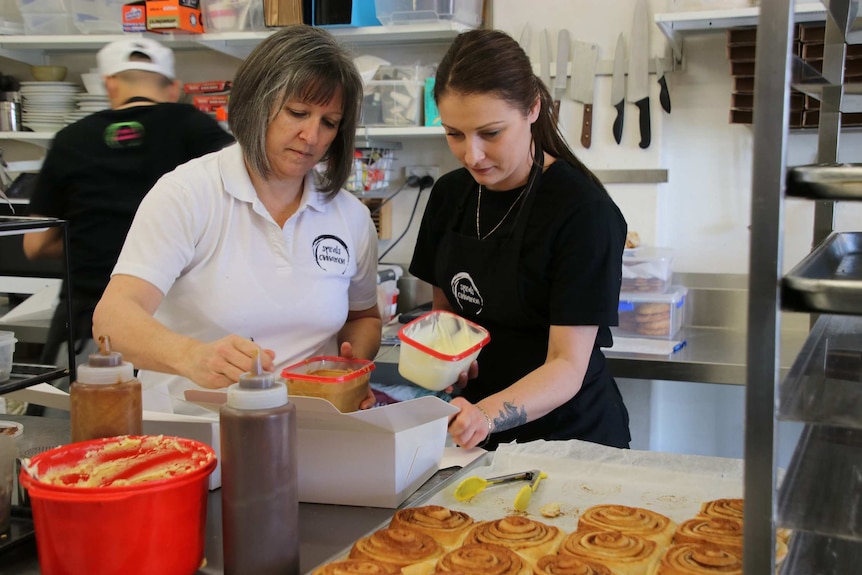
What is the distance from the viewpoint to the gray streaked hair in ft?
5.59

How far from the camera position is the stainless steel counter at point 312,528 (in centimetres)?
113

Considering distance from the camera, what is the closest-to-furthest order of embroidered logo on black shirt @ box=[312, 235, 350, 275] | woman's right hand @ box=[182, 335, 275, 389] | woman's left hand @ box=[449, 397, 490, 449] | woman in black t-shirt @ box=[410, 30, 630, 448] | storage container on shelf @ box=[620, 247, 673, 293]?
1. woman's right hand @ box=[182, 335, 275, 389]
2. woman's left hand @ box=[449, 397, 490, 449]
3. woman in black t-shirt @ box=[410, 30, 630, 448]
4. embroidered logo on black shirt @ box=[312, 235, 350, 275]
5. storage container on shelf @ box=[620, 247, 673, 293]

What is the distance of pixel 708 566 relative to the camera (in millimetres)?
1135

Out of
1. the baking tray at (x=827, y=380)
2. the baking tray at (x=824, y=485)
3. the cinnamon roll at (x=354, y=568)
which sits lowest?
the cinnamon roll at (x=354, y=568)

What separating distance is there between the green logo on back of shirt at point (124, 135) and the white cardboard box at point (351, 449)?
1.55 meters

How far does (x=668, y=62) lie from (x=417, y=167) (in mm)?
1168

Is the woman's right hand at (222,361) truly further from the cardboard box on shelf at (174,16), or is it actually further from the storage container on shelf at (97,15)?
the storage container on shelf at (97,15)

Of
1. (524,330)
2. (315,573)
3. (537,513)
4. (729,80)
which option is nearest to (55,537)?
(315,573)

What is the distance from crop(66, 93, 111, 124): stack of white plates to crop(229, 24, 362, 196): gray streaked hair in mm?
2320

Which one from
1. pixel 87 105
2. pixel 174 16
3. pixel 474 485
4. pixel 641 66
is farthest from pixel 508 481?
pixel 87 105

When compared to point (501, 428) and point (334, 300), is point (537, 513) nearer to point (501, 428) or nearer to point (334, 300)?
point (501, 428)

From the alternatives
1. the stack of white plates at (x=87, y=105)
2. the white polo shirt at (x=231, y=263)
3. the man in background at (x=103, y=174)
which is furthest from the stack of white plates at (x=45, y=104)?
the white polo shirt at (x=231, y=263)

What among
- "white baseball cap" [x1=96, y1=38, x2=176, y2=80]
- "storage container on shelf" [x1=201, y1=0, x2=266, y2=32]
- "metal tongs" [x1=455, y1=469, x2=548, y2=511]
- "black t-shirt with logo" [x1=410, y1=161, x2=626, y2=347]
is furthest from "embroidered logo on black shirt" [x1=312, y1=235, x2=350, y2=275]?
"storage container on shelf" [x1=201, y1=0, x2=266, y2=32]

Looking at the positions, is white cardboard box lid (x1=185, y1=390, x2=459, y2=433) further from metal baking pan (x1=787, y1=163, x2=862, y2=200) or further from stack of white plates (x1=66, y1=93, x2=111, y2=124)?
stack of white plates (x1=66, y1=93, x2=111, y2=124)
